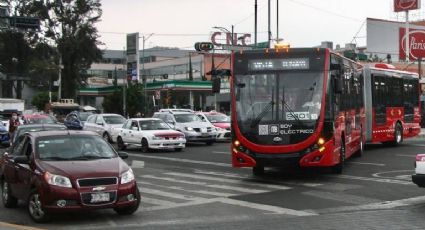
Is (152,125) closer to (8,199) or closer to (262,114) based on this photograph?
(262,114)

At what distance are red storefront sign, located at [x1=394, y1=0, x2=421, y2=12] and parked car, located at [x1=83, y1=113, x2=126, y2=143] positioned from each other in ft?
110

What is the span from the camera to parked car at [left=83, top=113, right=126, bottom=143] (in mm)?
32263

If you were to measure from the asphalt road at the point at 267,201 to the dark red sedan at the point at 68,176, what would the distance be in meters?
0.35

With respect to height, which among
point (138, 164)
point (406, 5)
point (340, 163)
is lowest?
point (138, 164)

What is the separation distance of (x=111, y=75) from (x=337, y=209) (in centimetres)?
12831

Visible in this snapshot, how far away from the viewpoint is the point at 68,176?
9.75 metres

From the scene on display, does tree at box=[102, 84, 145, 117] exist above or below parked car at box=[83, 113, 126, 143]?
above

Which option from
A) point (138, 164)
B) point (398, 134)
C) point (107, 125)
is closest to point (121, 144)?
point (107, 125)

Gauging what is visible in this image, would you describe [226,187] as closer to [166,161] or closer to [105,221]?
[105,221]

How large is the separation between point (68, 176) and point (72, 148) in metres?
1.22

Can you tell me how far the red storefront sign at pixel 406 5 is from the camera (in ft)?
185

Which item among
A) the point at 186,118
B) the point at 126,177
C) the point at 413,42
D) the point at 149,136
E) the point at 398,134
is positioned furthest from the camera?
the point at 413,42

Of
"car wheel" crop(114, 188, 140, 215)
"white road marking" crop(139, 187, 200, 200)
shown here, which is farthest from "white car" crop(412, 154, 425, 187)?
"car wheel" crop(114, 188, 140, 215)

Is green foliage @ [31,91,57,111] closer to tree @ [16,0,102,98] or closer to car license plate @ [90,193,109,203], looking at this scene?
tree @ [16,0,102,98]
